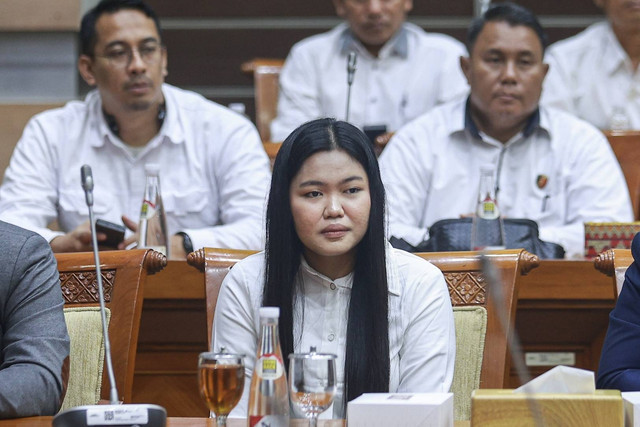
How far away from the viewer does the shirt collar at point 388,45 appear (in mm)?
4652

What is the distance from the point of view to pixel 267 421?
155cm

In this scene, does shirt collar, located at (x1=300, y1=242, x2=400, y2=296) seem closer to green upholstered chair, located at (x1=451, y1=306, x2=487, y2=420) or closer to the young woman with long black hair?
the young woman with long black hair

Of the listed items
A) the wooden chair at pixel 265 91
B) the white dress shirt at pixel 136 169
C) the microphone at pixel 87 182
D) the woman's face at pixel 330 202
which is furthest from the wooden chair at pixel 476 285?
the wooden chair at pixel 265 91

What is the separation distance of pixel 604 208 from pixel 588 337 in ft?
2.63

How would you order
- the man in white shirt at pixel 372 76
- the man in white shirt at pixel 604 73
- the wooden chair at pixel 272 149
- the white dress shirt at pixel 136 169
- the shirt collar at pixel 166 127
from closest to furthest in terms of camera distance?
the white dress shirt at pixel 136 169, the shirt collar at pixel 166 127, the wooden chair at pixel 272 149, the man in white shirt at pixel 604 73, the man in white shirt at pixel 372 76

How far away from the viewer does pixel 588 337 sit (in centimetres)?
289

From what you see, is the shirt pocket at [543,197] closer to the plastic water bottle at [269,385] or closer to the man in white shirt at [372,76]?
the man in white shirt at [372,76]

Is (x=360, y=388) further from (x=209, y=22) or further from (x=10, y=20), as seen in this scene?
(x=209, y=22)

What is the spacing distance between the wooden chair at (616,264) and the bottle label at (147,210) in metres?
1.28

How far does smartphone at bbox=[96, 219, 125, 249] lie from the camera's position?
301cm

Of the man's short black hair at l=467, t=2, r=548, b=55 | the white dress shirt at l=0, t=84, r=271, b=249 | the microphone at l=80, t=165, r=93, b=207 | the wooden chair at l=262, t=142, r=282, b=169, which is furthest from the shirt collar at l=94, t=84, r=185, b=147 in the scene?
the microphone at l=80, t=165, r=93, b=207

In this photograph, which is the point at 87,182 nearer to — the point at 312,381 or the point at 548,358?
the point at 312,381

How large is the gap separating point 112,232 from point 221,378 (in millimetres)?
1514

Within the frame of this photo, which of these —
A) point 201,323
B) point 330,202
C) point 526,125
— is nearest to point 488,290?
point 330,202
